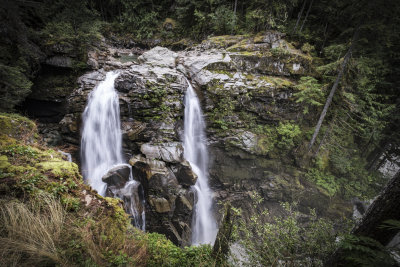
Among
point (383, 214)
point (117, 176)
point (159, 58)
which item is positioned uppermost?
point (159, 58)

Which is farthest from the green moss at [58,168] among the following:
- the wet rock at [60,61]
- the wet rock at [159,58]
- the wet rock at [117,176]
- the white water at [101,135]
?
the wet rock at [60,61]

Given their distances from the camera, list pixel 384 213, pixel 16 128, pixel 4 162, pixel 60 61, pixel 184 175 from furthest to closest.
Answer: pixel 60 61 < pixel 184 175 < pixel 16 128 < pixel 4 162 < pixel 384 213

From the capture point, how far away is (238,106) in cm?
1122

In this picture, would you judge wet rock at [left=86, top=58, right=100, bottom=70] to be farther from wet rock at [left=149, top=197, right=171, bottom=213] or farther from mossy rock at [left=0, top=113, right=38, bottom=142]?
wet rock at [left=149, top=197, right=171, bottom=213]

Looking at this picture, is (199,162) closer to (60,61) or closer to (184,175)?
(184,175)

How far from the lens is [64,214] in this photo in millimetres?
2797

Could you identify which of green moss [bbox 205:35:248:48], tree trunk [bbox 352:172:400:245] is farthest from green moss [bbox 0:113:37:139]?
green moss [bbox 205:35:248:48]

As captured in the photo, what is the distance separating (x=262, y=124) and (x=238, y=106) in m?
2.45

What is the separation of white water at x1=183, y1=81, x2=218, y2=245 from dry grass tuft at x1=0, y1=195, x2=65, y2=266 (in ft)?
24.4

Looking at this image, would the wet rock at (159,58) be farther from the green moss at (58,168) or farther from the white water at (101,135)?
the green moss at (58,168)

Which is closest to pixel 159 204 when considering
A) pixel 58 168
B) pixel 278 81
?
pixel 58 168

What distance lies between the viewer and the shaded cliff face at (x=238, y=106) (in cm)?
959

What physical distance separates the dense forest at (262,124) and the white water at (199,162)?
1040mm

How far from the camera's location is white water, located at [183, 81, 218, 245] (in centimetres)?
964
